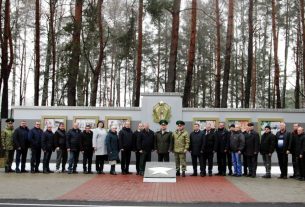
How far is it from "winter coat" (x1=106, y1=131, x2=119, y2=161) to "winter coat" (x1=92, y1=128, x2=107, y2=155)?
0.18 m

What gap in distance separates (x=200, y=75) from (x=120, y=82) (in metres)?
12.2

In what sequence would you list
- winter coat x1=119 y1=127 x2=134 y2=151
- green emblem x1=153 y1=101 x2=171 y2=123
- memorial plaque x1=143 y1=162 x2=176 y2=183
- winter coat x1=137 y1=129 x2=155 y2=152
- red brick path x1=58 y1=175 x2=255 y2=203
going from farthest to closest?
green emblem x1=153 y1=101 x2=171 y2=123, winter coat x1=119 y1=127 x2=134 y2=151, winter coat x1=137 y1=129 x2=155 y2=152, memorial plaque x1=143 y1=162 x2=176 y2=183, red brick path x1=58 y1=175 x2=255 y2=203

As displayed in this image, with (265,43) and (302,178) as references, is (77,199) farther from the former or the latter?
(265,43)

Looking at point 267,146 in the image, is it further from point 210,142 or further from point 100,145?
point 100,145

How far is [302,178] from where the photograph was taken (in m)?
14.7

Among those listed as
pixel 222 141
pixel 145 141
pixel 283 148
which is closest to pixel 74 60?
pixel 145 141

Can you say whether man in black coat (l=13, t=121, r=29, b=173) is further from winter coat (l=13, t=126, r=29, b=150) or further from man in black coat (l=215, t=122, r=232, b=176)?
man in black coat (l=215, t=122, r=232, b=176)

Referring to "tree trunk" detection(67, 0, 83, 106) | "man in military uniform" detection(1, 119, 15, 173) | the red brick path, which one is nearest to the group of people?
"man in military uniform" detection(1, 119, 15, 173)

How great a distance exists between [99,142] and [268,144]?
19.1ft

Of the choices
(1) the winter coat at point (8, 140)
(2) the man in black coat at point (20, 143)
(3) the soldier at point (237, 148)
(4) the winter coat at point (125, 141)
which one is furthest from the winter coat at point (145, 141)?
(1) the winter coat at point (8, 140)

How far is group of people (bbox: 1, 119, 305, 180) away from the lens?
15.5m

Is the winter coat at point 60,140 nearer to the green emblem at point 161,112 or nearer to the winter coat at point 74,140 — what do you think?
the winter coat at point 74,140

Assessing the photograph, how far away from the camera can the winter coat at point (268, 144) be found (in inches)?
610

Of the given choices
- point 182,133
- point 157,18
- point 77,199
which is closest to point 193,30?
point 157,18
